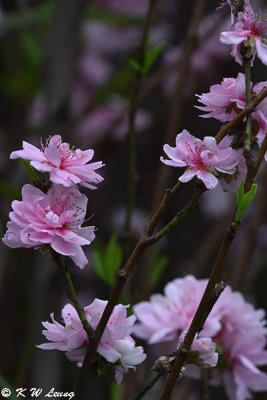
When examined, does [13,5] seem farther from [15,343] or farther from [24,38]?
[15,343]

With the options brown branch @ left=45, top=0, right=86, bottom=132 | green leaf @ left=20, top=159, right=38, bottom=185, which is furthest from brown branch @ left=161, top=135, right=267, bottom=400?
brown branch @ left=45, top=0, right=86, bottom=132

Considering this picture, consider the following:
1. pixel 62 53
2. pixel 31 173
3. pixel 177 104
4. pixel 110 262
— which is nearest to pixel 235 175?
pixel 31 173

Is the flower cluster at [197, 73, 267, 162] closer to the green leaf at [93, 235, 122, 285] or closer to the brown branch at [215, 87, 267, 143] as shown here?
the brown branch at [215, 87, 267, 143]

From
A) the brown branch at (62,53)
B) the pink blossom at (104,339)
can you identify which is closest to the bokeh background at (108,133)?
the brown branch at (62,53)

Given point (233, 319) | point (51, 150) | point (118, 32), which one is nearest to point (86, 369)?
point (51, 150)

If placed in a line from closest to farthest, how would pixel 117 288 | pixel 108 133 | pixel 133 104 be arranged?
pixel 117 288 → pixel 133 104 → pixel 108 133

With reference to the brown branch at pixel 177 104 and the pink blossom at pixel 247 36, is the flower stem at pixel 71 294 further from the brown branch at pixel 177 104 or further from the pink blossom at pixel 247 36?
the brown branch at pixel 177 104

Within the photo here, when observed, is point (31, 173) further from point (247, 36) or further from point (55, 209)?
point (247, 36)
